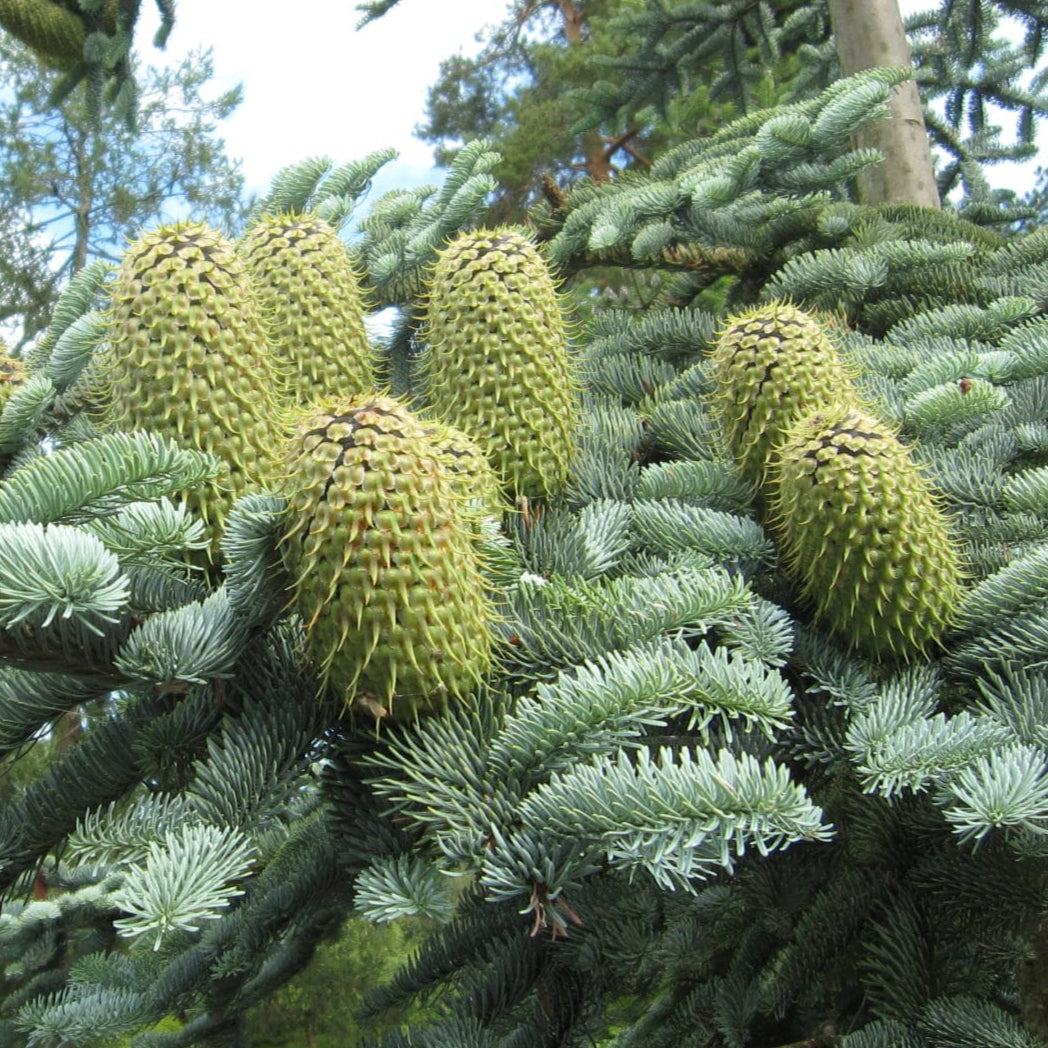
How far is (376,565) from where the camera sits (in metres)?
0.92

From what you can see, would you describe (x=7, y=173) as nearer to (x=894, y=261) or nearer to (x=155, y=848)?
(x=894, y=261)

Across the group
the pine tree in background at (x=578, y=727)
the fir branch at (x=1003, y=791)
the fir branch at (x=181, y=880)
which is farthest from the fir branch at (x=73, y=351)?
the fir branch at (x=1003, y=791)

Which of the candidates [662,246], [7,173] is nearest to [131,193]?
[7,173]

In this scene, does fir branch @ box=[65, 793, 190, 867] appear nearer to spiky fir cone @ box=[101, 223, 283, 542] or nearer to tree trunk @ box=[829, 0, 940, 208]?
spiky fir cone @ box=[101, 223, 283, 542]

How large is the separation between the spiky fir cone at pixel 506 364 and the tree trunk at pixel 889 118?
2.69 m

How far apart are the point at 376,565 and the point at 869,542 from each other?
22.1 inches

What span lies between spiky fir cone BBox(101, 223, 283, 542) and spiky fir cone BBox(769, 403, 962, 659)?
1.99ft

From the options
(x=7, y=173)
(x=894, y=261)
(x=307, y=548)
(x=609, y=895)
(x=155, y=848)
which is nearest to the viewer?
(x=155, y=848)

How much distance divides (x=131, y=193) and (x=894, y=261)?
12.2 metres

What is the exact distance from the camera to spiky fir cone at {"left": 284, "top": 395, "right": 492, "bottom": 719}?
0.93 meters

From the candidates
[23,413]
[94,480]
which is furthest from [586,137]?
[94,480]

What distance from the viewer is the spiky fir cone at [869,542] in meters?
1.18

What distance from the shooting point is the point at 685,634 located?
1097 millimetres

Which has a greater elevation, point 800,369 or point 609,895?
point 800,369
